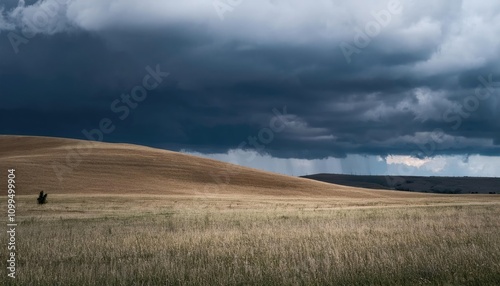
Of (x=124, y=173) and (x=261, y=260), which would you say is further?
(x=124, y=173)

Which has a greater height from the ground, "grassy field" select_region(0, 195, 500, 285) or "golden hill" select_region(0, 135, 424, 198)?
"golden hill" select_region(0, 135, 424, 198)

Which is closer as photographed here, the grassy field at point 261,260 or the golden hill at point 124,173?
the grassy field at point 261,260

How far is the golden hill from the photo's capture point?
8031 centimetres

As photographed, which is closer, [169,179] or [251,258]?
[251,258]

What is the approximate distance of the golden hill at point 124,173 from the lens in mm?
80312

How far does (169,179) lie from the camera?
9425cm

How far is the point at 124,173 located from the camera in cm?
9344

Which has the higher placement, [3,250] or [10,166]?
[10,166]

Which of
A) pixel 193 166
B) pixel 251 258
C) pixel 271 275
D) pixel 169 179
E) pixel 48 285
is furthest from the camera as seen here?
pixel 193 166

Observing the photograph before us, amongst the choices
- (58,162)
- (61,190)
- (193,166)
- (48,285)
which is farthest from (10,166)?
(48,285)

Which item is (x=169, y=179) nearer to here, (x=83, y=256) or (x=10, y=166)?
(x=10, y=166)

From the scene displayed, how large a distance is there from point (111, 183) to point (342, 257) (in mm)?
74950

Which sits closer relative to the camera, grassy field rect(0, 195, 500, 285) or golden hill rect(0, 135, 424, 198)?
grassy field rect(0, 195, 500, 285)

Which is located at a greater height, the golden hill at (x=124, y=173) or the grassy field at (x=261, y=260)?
the golden hill at (x=124, y=173)
